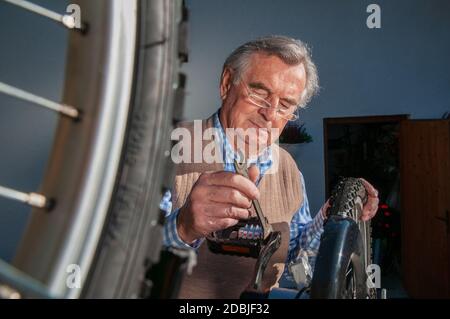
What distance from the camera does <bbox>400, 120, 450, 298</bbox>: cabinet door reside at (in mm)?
2033

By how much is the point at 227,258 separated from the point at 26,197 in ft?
3.73

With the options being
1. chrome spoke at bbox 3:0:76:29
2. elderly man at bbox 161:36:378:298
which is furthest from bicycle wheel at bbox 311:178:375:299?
elderly man at bbox 161:36:378:298

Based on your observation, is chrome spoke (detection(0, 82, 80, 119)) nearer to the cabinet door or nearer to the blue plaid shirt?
the blue plaid shirt

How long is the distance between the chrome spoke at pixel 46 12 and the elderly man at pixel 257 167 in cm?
81

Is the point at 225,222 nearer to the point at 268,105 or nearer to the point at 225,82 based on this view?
the point at 268,105

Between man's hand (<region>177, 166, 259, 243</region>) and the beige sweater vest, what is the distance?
15cm

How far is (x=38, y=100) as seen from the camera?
25 centimetres

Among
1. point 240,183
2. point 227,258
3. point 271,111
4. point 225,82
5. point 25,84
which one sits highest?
point 25,84

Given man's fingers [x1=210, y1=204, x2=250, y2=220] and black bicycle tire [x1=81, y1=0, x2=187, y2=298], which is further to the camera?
man's fingers [x1=210, y1=204, x2=250, y2=220]

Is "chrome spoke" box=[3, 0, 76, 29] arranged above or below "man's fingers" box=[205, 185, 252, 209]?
above

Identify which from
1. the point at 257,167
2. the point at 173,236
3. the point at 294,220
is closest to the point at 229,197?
the point at 173,236

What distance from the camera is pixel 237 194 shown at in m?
0.93

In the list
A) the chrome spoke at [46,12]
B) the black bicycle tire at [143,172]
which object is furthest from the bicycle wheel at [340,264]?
the chrome spoke at [46,12]
